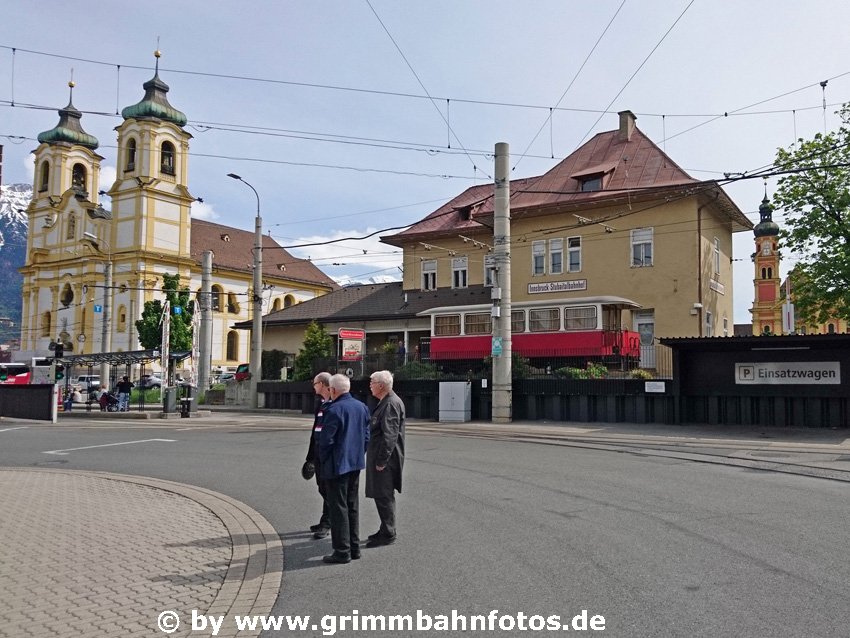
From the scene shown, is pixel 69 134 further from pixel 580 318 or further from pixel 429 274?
pixel 580 318

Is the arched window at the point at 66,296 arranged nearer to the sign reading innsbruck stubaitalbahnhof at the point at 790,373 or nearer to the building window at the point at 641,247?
the building window at the point at 641,247

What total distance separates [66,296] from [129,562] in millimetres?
80541

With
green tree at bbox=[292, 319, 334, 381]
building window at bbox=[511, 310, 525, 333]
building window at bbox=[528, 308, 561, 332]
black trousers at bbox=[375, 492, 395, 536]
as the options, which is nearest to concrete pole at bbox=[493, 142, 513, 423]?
building window at bbox=[528, 308, 561, 332]

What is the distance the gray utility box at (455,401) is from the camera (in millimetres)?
26734

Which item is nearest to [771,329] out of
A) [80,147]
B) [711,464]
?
[80,147]

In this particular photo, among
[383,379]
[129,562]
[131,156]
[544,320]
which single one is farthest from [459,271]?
[131,156]

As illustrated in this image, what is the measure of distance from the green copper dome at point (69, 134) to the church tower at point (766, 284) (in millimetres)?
76269

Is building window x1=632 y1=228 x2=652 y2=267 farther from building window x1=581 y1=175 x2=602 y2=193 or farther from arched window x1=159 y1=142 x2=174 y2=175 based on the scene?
arched window x1=159 y1=142 x2=174 y2=175

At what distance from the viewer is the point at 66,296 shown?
79.6 meters

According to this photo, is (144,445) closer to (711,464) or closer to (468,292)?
(711,464)

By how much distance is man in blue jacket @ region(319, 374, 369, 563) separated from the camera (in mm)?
6824

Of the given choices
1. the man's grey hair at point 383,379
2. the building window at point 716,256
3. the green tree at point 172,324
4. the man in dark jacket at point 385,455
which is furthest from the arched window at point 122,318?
the man in dark jacket at point 385,455

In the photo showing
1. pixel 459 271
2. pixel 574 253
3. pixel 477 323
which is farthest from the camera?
pixel 459 271

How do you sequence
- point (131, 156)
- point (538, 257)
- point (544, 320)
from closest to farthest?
point (544, 320) < point (538, 257) < point (131, 156)
